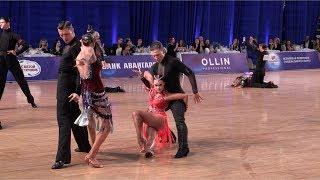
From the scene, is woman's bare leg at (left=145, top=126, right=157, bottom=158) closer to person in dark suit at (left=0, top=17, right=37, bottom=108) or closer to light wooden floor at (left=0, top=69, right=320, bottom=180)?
light wooden floor at (left=0, top=69, right=320, bottom=180)

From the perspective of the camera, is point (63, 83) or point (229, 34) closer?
point (63, 83)

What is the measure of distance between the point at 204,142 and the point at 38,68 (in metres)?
9.84

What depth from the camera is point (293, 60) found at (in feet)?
73.4

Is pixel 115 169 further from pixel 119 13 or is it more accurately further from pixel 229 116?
pixel 119 13

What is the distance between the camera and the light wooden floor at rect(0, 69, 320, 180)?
6.14m

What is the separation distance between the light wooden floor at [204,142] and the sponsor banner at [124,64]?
4584 millimetres

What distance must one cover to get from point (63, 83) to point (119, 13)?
51.0ft

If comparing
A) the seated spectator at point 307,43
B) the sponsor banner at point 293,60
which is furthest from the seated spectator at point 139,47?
the seated spectator at point 307,43

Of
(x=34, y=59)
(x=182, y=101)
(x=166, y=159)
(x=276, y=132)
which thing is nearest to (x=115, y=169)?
(x=166, y=159)

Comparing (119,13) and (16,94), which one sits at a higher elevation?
(119,13)

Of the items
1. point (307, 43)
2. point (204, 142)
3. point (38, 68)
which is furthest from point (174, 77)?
point (307, 43)

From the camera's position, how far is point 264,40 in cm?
2567

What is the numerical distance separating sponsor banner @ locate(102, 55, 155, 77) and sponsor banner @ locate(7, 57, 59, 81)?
1.66m

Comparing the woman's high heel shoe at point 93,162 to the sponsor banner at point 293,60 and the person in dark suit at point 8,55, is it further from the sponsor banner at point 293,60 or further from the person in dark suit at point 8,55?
the sponsor banner at point 293,60
